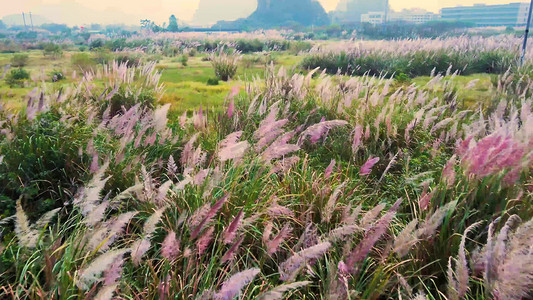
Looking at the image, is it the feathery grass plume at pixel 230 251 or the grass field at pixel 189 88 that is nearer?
the feathery grass plume at pixel 230 251

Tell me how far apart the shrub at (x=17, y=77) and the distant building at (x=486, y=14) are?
69.9m

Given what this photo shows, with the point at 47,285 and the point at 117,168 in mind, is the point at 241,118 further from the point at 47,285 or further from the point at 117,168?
the point at 47,285

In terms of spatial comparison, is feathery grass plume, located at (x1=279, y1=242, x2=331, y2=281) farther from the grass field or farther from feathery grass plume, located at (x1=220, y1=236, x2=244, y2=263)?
the grass field

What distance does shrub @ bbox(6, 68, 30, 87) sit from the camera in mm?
8162

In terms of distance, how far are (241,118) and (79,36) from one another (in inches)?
1054

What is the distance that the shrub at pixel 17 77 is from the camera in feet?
26.8

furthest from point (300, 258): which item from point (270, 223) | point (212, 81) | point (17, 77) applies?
point (17, 77)

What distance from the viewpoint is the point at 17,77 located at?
8750mm

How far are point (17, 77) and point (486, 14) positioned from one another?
8383cm

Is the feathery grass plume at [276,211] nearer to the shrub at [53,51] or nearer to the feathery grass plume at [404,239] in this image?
the feathery grass plume at [404,239]

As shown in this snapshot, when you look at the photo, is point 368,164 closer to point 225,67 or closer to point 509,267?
point 509,267

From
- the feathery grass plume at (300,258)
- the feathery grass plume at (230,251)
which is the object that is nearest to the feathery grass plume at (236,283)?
the feathery grass plume at (230,251)

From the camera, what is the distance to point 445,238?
2316 millimetres

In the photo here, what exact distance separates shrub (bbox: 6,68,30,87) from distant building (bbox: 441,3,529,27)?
69876 mm
